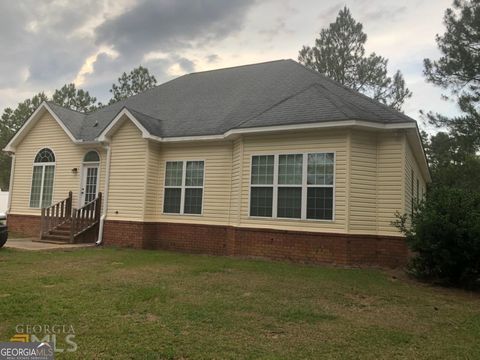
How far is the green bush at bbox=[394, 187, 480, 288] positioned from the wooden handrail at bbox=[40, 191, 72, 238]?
11899 millimetres

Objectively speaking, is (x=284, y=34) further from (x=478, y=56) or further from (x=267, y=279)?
(x=267, y=279)

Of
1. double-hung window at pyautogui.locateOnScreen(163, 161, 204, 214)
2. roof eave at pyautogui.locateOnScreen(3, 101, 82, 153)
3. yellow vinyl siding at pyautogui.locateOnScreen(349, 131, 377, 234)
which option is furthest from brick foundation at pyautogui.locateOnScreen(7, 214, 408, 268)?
roof eave at pyautogui.locateOnScreen(3, 101, 82, 153)

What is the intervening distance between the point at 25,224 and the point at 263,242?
10864 mm

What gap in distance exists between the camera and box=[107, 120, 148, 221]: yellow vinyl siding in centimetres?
1191

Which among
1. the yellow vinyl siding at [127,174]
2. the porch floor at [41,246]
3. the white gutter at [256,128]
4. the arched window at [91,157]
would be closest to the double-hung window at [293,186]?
the white gutter at [256,128]

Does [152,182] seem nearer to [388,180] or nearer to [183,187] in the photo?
[183,187]

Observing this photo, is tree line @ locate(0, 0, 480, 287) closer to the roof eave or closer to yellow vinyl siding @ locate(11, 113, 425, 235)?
yellow vinyl siding @ locate(11, 113, 425, 235)

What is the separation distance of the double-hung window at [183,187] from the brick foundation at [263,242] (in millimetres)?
594

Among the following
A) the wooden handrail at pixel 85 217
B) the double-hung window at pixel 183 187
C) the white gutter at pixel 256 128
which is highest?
the white gutter at pixel 256 128

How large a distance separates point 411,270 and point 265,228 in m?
3.85

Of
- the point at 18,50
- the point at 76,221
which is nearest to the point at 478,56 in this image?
the point at 76,221

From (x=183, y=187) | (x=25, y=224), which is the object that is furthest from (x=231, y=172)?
(x=25, y=224)

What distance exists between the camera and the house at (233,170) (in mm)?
9219

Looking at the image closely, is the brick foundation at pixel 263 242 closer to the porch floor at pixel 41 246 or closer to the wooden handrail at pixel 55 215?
the porch floor at pixel 41 246
